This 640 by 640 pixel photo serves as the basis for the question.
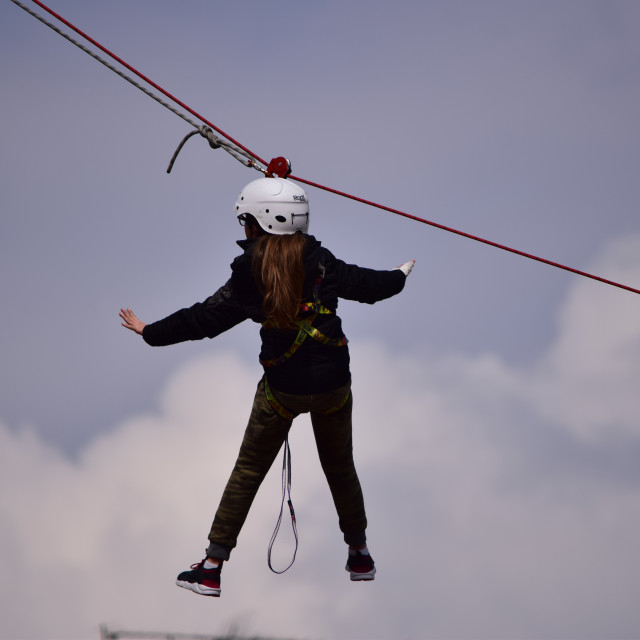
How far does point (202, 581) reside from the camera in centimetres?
1063

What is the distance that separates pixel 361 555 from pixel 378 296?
7.89 ft

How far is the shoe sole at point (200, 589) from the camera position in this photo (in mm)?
10594

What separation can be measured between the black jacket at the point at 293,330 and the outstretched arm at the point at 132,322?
→ 9 centimetres

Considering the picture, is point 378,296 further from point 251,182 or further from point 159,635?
point 159,635

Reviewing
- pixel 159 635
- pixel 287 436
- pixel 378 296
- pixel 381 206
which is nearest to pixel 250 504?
pixel 287 436

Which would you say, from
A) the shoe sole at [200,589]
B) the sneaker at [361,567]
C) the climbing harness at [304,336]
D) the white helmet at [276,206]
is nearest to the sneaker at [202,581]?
the shoe sole at [200,589]

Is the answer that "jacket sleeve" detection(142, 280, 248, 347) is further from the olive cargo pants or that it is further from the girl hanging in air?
the olive cargo pants

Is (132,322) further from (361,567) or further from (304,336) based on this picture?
(361,567)

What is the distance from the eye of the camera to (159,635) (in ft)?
32.4

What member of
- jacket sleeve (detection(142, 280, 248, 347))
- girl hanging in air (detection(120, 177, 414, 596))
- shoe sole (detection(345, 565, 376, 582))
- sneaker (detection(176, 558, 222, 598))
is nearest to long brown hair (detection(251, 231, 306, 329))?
girl hanging in air (detection(120, 177, 414, 596))

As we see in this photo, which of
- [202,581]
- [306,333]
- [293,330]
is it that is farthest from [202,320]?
[202,581]

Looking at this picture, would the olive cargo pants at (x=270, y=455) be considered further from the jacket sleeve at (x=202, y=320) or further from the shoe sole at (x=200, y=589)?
the jacket sleeve at (x=202, y=320)

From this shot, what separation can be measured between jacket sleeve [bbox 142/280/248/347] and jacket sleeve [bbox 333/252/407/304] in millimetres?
835

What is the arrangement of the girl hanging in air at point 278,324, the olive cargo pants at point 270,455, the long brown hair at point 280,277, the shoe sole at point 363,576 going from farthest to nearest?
the shoe sole at point 363,576 < the olive cargo pants at point 270,455 < the girl hanging in air at point 278,324 < the long brown hair at point 280,277
